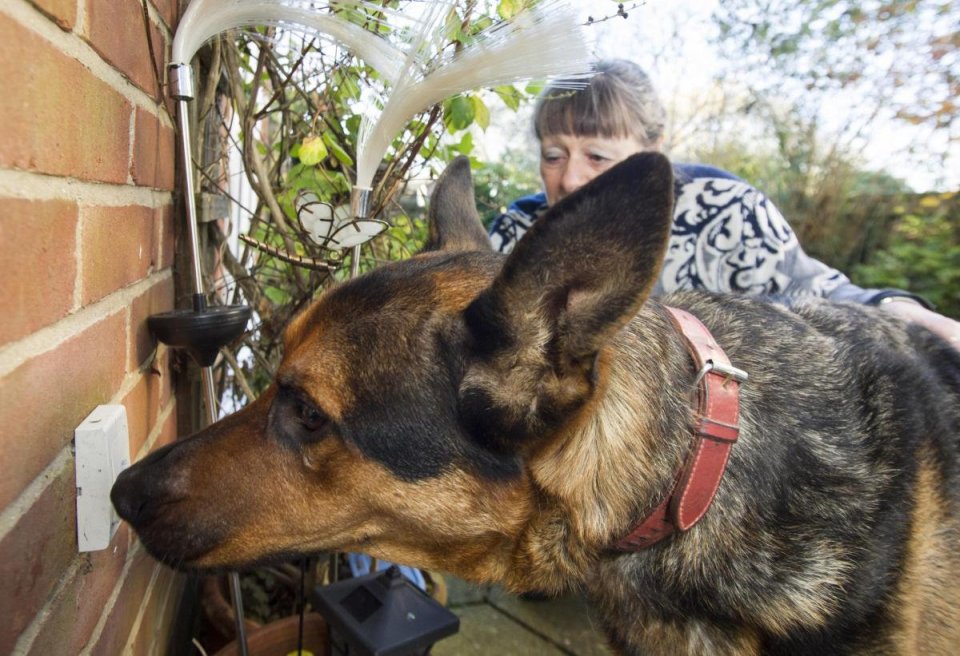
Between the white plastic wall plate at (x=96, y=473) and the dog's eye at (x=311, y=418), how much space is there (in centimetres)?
44

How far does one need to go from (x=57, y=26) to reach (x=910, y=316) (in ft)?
9.93

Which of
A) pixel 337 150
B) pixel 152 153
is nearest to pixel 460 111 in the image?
pixel 337 150

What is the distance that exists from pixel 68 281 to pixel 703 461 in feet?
4.93

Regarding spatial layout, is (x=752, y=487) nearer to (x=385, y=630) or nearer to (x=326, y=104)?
(x=385, y=630)

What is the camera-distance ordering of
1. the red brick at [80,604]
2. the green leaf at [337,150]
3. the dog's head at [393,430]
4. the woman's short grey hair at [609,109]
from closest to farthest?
the red brick at [80,604] < the dog's head at [393,430] < the green leaf at [337,150] < the woman's short grey hair at [609,109]

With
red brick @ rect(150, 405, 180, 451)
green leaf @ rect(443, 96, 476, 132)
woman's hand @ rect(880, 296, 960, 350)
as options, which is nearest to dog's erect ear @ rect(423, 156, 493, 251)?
green leaf @ rect(443, 96, 476, 132)

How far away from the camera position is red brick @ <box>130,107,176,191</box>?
61.5 inches

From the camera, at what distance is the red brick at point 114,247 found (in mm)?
1227

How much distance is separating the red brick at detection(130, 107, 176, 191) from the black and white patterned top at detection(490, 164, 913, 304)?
185 cm

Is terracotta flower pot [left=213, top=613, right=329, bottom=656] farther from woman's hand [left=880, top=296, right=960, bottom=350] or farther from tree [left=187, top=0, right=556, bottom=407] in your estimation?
woman's hand [left=880, top=296, right=960, bottom=350]

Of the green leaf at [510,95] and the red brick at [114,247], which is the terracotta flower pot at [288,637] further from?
the green leaf at [510,95]

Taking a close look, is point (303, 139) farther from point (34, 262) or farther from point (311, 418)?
point (34, 262)

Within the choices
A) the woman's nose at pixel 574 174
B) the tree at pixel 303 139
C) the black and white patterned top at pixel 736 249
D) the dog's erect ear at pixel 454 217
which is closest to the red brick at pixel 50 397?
the tree at pixel 303 139

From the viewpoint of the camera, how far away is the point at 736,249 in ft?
11.5
